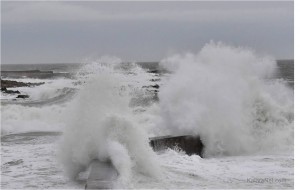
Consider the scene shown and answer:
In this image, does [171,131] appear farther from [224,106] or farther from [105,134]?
[105,134]

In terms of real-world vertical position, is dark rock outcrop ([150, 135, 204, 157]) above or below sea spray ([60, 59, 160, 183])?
below

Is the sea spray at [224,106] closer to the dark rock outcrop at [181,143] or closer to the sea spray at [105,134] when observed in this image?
the dark rock outcrop at [181,143]

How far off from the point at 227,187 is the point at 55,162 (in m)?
3.81

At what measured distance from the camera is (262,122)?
45.3 feet

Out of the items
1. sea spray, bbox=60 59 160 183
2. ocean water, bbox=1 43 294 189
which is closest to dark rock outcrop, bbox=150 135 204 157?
ocean water, bbox=1 43 294 189

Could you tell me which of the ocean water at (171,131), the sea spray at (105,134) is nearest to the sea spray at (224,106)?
the ocean water at (171,131)

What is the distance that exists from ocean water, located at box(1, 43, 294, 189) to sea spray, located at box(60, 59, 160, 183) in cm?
2

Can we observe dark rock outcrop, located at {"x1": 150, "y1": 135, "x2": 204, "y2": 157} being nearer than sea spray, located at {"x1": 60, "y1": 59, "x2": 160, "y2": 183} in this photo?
No

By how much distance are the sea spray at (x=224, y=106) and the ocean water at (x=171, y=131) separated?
3cm

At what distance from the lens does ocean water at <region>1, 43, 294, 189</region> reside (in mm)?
8219

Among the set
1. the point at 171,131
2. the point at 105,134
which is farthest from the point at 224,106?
the point at 105,134

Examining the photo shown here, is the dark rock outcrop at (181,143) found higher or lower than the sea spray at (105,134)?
lower

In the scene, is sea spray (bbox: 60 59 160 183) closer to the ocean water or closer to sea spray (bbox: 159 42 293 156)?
the ocean water

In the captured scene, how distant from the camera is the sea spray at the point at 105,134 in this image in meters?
8.22
